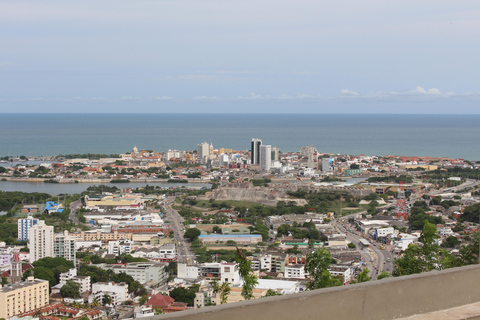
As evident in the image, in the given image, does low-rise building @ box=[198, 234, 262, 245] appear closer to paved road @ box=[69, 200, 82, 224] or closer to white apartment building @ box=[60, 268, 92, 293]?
white apartment building @ box=[60, 268, 92, 293]

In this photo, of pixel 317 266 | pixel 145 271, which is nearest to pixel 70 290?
pixel 145 271

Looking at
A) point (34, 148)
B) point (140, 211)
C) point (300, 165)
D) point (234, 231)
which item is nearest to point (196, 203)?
point (140, 211)

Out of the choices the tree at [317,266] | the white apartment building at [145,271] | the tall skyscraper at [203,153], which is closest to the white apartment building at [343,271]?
the white apartment building at [145,271]

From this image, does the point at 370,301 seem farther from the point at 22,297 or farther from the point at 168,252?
the point at 168,252

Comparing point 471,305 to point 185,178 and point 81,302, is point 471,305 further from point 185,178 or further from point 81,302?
point 185,178

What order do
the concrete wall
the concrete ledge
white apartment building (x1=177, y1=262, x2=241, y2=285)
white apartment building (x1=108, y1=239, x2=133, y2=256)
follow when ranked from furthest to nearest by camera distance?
white apartment building (x1=108, y1=239, x2=133, y2=256) → white apartment building (x1=177, y1=262, x2=241, y2=285) → the concrete ledge → the concrete wall

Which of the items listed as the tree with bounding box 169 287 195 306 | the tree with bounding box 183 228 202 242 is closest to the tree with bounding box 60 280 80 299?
the tree with bounding box 169 287 195 306
